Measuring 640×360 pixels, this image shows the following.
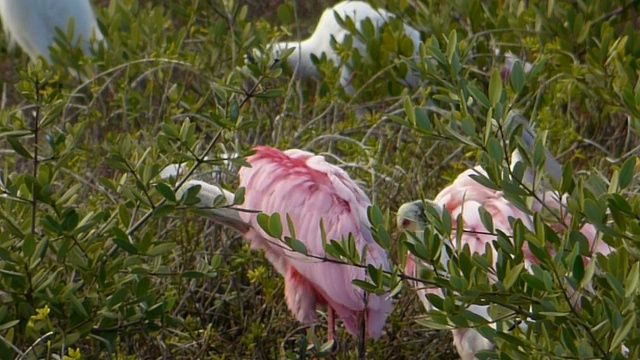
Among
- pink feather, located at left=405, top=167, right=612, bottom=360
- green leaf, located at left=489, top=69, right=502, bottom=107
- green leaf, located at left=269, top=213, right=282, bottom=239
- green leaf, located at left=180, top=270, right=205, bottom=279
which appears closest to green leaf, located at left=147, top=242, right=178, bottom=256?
green leaf, located at left=180, top=270, right=205, bottom=279

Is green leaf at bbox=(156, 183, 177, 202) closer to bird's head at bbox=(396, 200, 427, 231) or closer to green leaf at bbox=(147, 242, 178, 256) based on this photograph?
green leaf at bbox=(147, 242, 178, 256)

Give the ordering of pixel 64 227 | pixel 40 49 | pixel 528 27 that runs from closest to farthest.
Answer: pixel 64 227 → pixel 528 27 → pixel 40 49

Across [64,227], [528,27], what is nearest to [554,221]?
[64,227]

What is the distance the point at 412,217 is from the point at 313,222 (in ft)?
1.87

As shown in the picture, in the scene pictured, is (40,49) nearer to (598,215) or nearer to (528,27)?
(528,27)

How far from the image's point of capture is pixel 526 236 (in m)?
2.47

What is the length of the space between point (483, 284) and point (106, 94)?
4.17m

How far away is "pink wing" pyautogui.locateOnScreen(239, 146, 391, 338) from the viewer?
3.95 metres

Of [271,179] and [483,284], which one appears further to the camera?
[271,179]

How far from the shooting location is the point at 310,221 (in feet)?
13.5

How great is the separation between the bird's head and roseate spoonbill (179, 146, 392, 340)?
0.21 meters

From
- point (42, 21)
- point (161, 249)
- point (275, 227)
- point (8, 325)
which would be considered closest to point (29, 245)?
point (8, 325)

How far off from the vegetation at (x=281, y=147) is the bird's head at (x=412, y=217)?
338 mm

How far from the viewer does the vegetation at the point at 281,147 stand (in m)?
2.47
